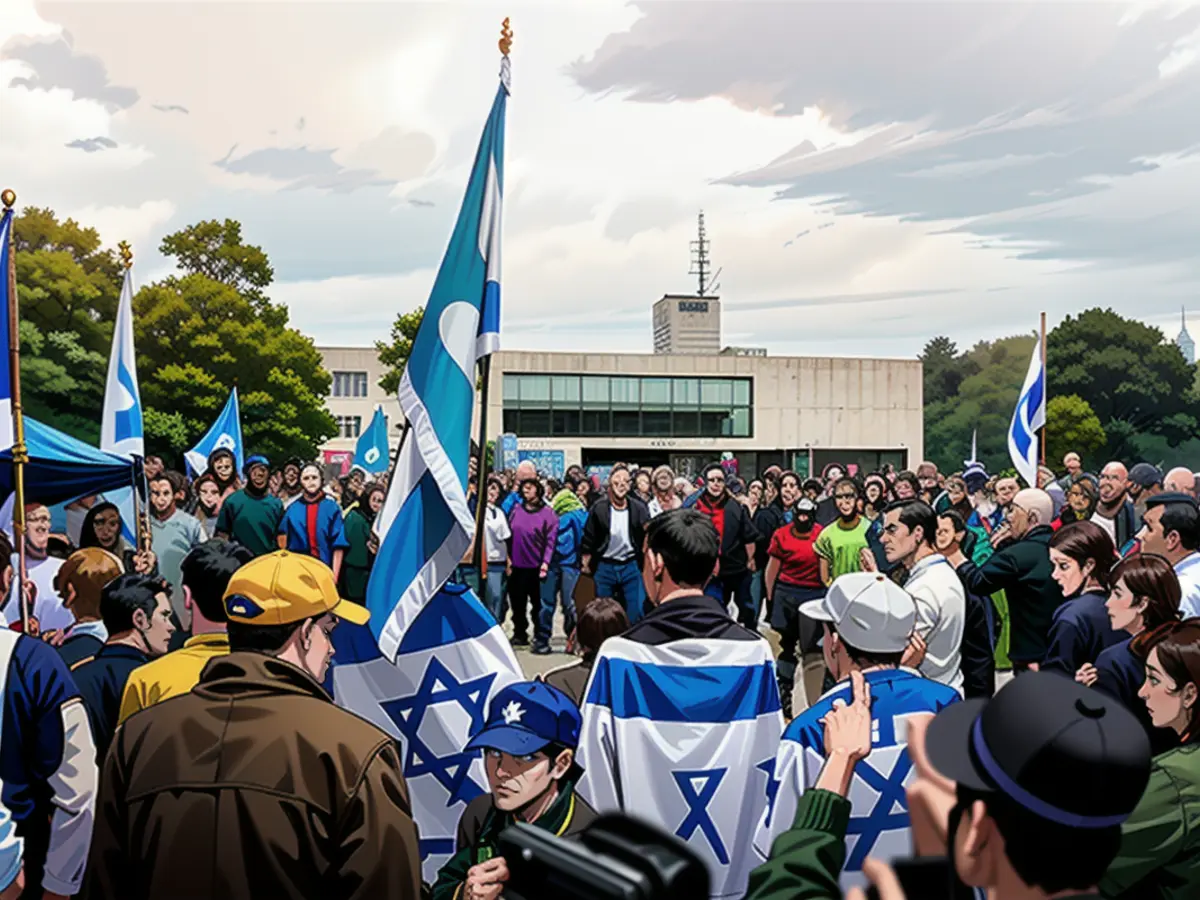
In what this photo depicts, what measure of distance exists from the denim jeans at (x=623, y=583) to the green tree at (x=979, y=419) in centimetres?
6645

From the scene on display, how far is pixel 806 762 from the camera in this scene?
270cm

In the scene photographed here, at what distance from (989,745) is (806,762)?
1426mm

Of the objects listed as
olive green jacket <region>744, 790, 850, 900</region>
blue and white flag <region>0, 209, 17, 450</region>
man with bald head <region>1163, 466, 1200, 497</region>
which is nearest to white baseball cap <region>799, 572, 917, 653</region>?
olive green jacket <region>744, 790, 850, 900</region>

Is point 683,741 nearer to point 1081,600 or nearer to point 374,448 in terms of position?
point 1081,600

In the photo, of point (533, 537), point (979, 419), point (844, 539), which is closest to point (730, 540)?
point (844, 539)

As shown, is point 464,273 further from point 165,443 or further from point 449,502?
point 165,443

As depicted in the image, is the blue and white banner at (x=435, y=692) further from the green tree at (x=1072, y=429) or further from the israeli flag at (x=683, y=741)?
the green tree at (x=1072, y=429)

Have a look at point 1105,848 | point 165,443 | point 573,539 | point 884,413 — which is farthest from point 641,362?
point 1105,848

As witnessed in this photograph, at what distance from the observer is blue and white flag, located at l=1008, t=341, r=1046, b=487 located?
13289 mm

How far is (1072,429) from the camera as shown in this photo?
5775 cm

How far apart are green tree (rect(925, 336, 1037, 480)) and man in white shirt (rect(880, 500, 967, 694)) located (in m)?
70.1

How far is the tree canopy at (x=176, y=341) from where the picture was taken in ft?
118

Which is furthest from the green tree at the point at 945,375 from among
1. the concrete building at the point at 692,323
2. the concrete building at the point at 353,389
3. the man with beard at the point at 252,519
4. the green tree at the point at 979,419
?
the man with beard at the point at 252,519

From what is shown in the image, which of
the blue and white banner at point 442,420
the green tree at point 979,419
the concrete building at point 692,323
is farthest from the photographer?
the concrete building at point 692,323
